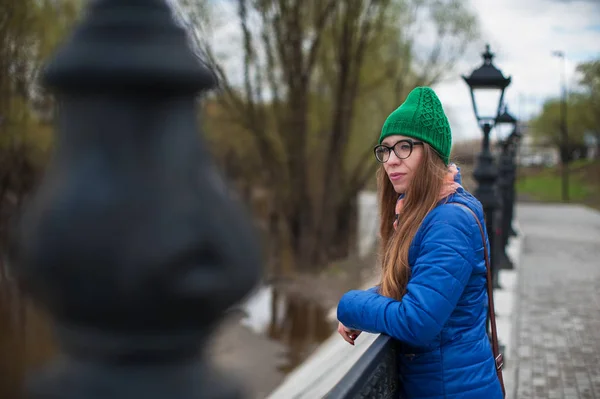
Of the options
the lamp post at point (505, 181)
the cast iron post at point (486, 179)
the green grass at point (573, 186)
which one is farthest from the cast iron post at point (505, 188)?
the green grass at point (573, 186)

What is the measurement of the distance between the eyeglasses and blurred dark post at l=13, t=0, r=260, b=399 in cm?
190

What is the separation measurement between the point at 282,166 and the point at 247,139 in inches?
287

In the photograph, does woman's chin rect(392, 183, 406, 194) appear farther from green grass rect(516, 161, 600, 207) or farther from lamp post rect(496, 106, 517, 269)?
green grass rect(516, 161, 600, 207)

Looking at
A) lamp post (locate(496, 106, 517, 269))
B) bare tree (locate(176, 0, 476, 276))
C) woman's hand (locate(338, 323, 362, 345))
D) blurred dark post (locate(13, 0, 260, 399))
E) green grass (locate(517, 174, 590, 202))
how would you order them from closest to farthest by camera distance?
blurred dark post (locate(13, 0, 260, 399)), woman's hand (locate(338, 323, 362, 345)), lamp post (locate(496, 106, 517, 269)), bare tree (locate(176, 0, 476, 276)), green grass (locate(517, 174, 590, 202))

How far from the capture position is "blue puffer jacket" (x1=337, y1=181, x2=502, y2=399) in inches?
97.5

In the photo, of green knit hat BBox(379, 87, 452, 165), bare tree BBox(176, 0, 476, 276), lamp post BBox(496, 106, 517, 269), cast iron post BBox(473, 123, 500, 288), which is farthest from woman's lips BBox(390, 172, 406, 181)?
bare tree BBox(176, 0, 476, 276)

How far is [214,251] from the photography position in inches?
36.0

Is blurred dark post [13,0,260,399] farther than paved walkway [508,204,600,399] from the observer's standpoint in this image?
No

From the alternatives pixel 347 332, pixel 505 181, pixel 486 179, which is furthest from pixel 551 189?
pixel 347 332

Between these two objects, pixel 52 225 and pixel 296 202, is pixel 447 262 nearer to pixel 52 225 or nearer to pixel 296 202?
pixel 52 225

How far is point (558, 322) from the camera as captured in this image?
10141mm

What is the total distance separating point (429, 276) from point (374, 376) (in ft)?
1.67

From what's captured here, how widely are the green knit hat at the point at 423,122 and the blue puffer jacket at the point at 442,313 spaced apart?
A: 0.23 m

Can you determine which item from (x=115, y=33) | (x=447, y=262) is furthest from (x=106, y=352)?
(x=447, y=262)
